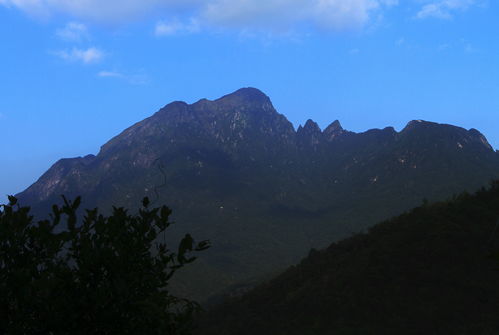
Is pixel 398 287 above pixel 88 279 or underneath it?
underneath

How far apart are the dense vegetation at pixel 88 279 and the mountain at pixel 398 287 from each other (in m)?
43.4

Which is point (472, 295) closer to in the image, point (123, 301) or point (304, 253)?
point (123, 301)

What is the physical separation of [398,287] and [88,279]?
5102 centimetres

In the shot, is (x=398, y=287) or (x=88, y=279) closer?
(x=88, y=279)

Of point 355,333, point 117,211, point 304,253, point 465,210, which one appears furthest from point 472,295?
point 304,253

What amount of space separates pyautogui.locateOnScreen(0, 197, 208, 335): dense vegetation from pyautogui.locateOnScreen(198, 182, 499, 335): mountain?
142 feet

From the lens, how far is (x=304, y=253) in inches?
6816

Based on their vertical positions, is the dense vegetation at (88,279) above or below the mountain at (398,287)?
above

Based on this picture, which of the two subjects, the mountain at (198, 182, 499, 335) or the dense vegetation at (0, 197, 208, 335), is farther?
the mountain at (198, 182, 499, 335)

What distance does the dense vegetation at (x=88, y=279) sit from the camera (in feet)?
21.3

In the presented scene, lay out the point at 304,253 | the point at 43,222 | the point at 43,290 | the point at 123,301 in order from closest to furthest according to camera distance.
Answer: the point at 43,290, the point at 123,301, the point at 43,222, the point at 304,253

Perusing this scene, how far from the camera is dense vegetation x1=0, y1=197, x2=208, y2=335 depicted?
6.48m

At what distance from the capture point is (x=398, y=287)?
53188 millimetres

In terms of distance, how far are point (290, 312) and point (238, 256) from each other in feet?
401
